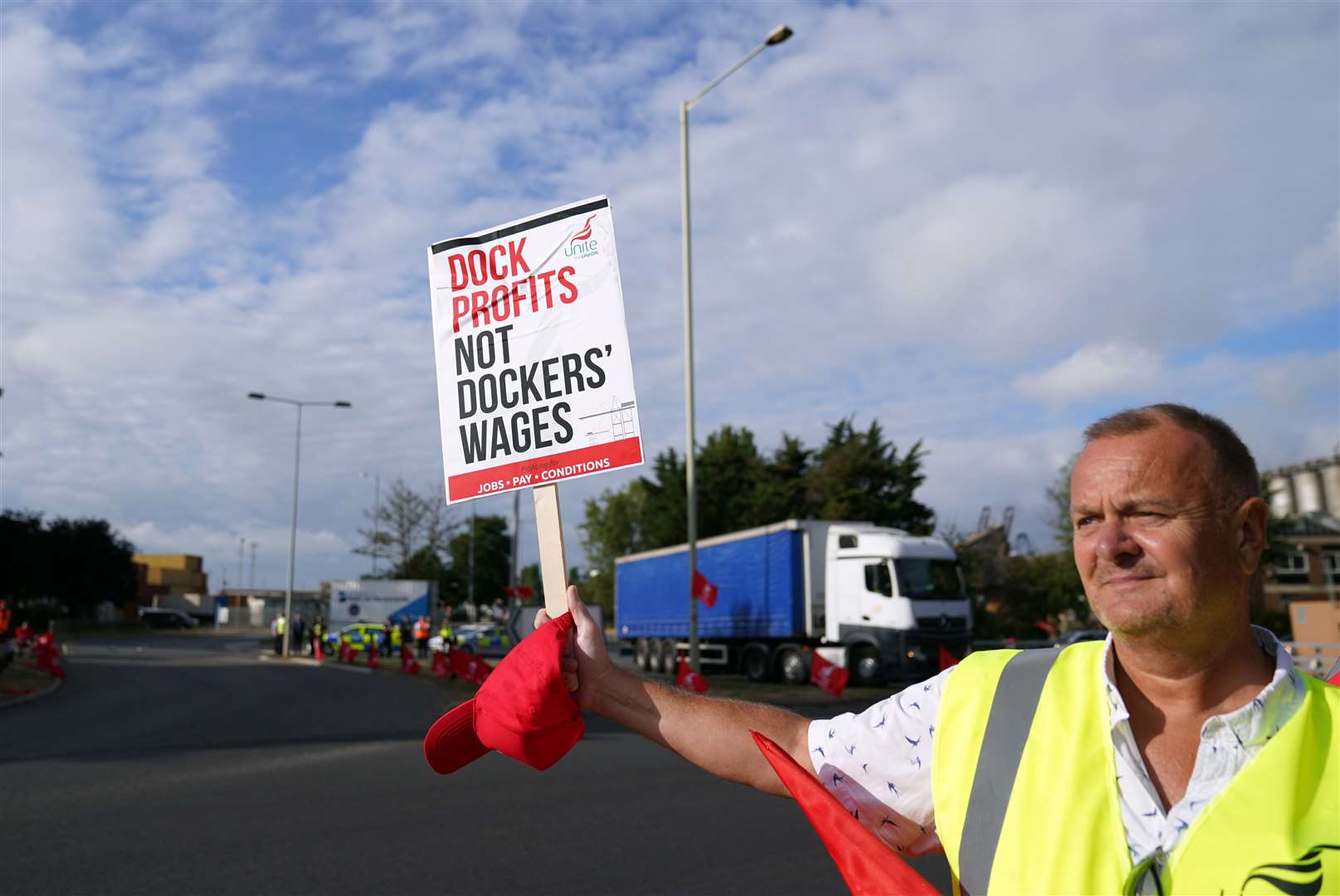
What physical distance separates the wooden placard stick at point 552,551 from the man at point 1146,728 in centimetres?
100

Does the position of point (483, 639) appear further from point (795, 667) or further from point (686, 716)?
point (686, 716)

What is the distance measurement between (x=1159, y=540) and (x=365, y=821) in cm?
754

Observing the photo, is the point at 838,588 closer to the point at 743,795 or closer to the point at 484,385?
the point at 743,795

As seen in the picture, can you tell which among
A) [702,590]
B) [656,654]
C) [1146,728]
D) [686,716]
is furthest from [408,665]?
[1146,728]

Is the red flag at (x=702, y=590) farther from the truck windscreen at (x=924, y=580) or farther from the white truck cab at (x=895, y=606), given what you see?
the truck windscreen at (x=924, y=580)

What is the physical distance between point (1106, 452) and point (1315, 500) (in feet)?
286

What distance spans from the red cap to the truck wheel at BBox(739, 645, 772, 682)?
2420cm

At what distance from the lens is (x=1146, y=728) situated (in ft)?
6.45

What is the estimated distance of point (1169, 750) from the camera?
1923 mm

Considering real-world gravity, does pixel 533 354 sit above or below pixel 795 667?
above

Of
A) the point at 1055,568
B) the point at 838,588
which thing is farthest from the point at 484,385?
the point at 1055,568

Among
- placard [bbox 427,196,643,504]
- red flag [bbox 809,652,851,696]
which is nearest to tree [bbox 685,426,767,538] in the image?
red flag [bbox 809,652,851,696]

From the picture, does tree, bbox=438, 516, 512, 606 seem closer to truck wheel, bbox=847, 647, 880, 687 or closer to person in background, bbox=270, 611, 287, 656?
person in background, bbox=270, 611, 287, 656


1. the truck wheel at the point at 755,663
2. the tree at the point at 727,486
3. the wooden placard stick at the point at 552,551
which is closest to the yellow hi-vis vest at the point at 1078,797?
the wooden placard stick at the point at 552,551
